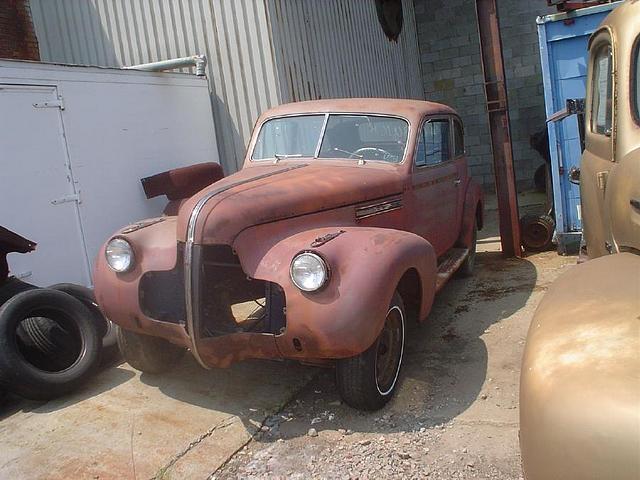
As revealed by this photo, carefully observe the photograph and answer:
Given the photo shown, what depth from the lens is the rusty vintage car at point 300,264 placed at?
10.2 ft

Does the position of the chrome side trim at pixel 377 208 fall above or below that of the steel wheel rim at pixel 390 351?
above

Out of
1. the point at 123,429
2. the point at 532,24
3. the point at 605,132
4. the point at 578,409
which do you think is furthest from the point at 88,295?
the point at 532,24

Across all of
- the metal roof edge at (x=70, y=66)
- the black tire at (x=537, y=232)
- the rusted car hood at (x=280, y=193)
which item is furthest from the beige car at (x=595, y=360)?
the metal roof edge at (x=70, y=66)

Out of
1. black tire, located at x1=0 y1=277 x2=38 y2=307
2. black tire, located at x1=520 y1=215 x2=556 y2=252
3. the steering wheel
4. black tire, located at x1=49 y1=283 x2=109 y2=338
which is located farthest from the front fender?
black tire, located at x1=520 y1=215 x2=556 y2=252

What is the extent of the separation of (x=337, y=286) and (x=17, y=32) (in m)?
7.45

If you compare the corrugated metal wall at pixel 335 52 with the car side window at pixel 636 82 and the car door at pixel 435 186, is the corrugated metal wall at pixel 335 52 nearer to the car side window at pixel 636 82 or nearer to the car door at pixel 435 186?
the car door at pixel 435 186

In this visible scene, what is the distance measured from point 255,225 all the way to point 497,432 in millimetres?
1738

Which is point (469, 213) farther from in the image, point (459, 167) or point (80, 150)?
point (80, 150)

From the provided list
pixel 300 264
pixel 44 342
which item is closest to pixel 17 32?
pixel 44 342

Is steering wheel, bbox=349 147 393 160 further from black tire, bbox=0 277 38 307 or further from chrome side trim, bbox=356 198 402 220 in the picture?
black tire, bbox=0 277 38 307

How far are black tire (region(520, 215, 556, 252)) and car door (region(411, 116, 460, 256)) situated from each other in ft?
5.59

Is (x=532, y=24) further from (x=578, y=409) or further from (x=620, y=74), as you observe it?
(x=578, y=409)

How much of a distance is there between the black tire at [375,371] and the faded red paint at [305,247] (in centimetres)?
23

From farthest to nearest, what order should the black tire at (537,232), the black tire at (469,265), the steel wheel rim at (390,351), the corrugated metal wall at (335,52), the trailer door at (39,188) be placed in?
the corrugated metal wall at (335,52)
the black tire at (537,232)
the black tire at (469,265)
the trailer door at (39,188)
the steel wheel rim at (390,351)
